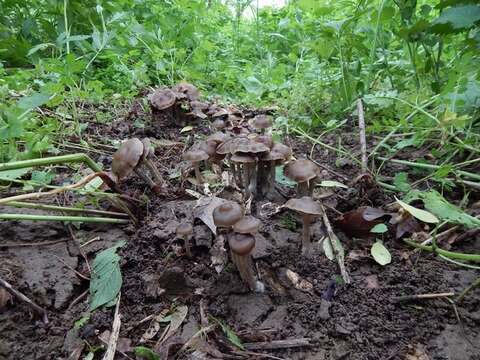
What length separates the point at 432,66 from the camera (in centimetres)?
321

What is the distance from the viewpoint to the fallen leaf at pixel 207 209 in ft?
8.04

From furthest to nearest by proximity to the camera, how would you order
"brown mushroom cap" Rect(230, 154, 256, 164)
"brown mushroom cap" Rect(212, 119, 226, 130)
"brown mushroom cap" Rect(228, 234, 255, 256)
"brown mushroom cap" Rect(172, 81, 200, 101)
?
"brown mushroom cap" Rect(172, 81, 200, 101) < "brown mushroom cap" Rect(212, 119, 226, 130) < "brown mushroom cap" Rect(230, 154, 256, 164) < "brown mushroom cap" Rect(228, 234, 255, 256)

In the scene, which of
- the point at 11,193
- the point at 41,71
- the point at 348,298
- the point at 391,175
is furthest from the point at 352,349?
the point at 41,71

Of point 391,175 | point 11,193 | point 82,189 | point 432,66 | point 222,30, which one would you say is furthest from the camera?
point 222,30

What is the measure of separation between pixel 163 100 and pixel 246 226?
2.55 metres

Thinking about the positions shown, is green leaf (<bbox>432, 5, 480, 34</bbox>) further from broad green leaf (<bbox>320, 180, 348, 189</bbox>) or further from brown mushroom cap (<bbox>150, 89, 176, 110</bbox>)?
brown mushroom cap (<bbox>150, 89, 176, 110</bbox>)

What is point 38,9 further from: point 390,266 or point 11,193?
point 390,266

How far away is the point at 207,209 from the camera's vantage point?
2572 millimetres

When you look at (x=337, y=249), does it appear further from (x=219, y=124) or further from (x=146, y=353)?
(x=219, y=124)

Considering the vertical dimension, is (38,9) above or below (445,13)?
above

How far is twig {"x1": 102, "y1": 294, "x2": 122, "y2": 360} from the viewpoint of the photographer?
177cm

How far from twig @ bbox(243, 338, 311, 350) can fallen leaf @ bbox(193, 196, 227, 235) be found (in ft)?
2.66

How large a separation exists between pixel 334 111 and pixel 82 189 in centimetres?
285

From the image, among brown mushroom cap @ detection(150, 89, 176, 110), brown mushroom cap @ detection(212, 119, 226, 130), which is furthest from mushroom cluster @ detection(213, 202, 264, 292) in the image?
brown mushroom cap @ detection(150, 89, 176, 110)
